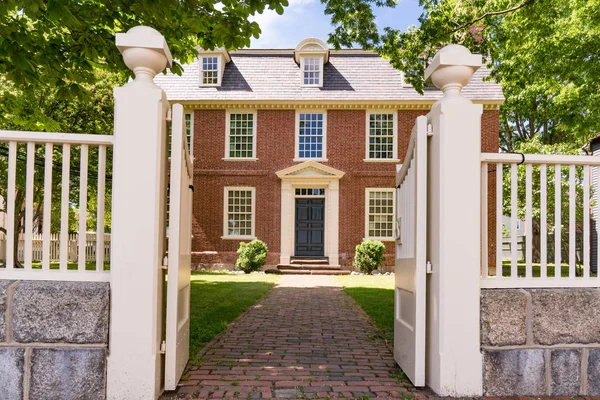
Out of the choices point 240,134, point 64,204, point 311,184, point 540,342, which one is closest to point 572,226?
point 540,342

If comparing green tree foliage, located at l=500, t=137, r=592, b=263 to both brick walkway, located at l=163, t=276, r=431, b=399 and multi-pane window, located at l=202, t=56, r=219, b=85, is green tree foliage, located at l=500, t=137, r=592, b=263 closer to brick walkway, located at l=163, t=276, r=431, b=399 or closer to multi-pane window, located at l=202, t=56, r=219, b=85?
brick walkway, located at l=163, t=276, r=431, b=399

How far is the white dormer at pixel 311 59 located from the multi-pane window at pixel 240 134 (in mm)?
2729

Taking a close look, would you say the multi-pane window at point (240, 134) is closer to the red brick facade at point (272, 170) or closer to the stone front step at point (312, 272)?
the red brick facade at point (272, 170)

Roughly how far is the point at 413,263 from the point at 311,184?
1454 cm

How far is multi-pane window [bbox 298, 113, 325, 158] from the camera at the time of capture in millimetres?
18609

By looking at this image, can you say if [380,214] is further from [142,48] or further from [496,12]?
[142,48]

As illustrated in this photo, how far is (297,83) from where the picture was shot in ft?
63.1

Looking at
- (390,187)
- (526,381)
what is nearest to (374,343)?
(526,381)

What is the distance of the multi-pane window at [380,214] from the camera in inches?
719

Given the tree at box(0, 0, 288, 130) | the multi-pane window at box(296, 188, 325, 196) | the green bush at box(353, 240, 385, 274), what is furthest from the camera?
the multi-pane window at box(296, 188, 325, 196)

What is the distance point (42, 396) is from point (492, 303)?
11.0 ft

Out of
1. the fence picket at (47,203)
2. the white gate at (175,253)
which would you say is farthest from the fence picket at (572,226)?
the fence picket at (47,203)

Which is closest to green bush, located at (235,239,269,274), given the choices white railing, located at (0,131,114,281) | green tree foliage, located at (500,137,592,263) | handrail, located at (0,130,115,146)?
green tree foliage, located at (500,137,592,263)

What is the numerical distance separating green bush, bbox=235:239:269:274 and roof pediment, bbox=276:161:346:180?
2838 millimetres
